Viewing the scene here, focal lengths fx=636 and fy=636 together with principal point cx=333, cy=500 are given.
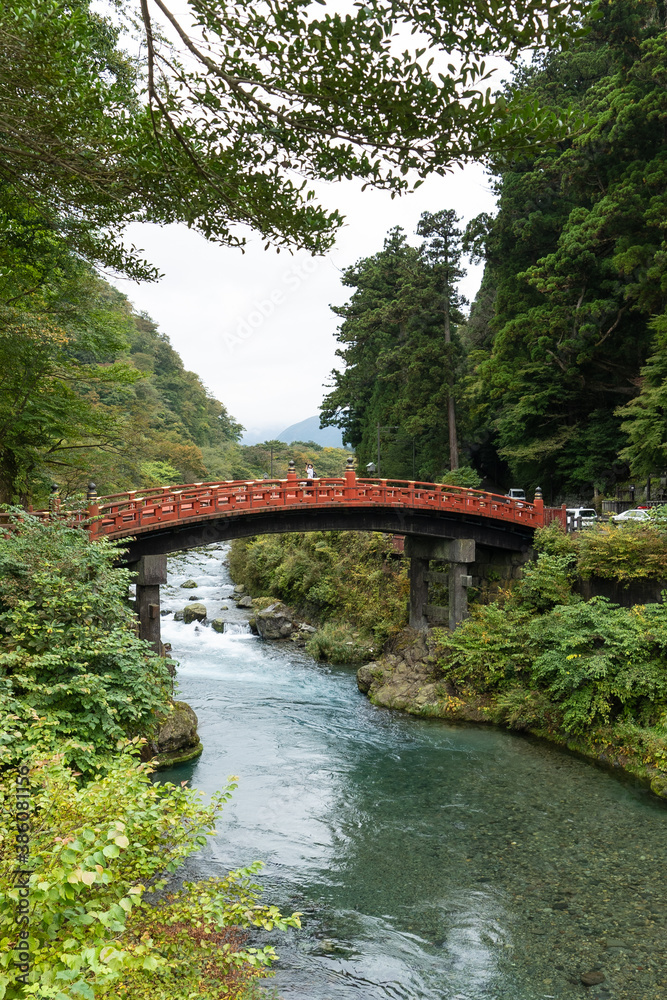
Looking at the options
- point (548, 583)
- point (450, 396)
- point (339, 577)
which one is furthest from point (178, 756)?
point (450, 396)

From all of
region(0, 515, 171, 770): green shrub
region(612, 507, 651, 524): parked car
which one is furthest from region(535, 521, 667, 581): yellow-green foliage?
region(0, 515, 171, 770): green shrub

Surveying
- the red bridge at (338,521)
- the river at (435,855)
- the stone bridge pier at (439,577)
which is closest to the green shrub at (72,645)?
the red bridge at (338,521)

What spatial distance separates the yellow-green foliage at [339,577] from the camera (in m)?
26.2

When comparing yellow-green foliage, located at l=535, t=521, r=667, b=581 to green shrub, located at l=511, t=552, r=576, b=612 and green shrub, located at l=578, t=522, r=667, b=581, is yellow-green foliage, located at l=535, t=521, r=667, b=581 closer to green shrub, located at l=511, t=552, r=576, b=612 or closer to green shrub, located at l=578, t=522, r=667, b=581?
green shrub, located at l=578, t=522, r=667, b=581

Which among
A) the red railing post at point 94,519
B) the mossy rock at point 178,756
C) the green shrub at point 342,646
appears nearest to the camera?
the red railing post at point 94,519

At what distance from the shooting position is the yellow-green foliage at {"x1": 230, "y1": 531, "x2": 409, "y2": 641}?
2620cm

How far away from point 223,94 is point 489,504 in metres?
17.2

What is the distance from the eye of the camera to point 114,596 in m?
12.0

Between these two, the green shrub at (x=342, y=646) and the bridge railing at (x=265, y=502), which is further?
the green shrub at (x=342, y=646)

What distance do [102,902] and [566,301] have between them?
26.2 metres

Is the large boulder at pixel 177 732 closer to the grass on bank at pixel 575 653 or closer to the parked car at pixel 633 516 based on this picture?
the grass on bank at pixel 575 653

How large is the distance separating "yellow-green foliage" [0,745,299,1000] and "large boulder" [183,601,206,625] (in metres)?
24.2

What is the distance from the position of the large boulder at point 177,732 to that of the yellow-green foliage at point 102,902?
7997mm

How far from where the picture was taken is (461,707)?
1891 centimetres
